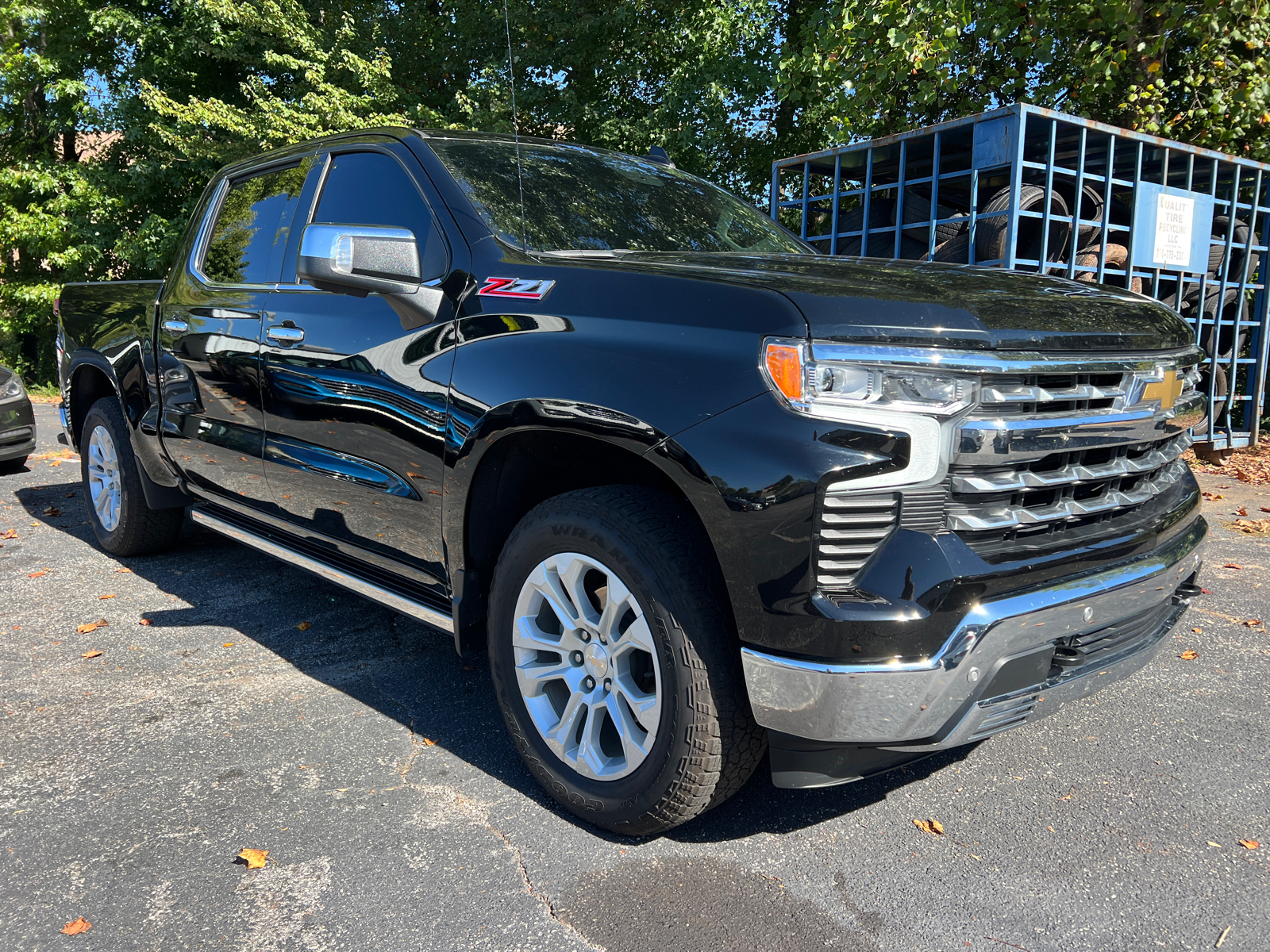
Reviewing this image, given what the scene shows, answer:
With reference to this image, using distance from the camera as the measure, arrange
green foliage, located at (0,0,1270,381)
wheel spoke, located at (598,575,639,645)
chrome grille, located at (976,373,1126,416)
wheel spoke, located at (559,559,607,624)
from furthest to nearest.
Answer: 1. green foliage, located at (0,0,1270,381)
2. wheel spoke, located at (559,559,607,624)
3. wheel spoke, located at (598,575,639,645)
4. chrome grille, located at (976,373,1126,416)

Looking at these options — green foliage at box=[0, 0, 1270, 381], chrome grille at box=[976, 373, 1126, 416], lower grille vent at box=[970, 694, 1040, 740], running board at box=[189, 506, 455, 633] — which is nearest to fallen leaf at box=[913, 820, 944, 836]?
lower grille vent at box=[970, 694, 1040, 740]

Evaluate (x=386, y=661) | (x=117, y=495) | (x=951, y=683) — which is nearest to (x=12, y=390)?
(x=117, y=495)

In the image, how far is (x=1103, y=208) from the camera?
699 centimetres

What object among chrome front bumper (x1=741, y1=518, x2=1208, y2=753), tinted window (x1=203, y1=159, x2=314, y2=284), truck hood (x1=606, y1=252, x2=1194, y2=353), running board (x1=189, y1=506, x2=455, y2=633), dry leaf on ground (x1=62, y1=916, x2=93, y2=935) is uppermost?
tinted window (x1=203, y1=159, x2=314, y2=284)

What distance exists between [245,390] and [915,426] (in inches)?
106

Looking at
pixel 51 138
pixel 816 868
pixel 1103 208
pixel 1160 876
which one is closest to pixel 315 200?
pixel 816 868

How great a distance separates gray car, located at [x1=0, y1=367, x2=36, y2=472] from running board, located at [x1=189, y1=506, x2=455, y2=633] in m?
4.48

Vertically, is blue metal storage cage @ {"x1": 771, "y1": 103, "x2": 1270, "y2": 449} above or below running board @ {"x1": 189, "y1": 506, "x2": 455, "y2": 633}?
above

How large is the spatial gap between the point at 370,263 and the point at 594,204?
34.1 inches

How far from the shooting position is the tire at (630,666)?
2203 millimetres

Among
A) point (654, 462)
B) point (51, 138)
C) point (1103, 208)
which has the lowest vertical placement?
point (654, 462)

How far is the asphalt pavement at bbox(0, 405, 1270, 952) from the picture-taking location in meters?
2.14

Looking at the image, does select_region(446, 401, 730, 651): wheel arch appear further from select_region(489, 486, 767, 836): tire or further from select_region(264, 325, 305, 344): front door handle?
select_region(264, 325, 305, 344): front door handle

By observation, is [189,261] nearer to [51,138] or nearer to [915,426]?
[915,426]
